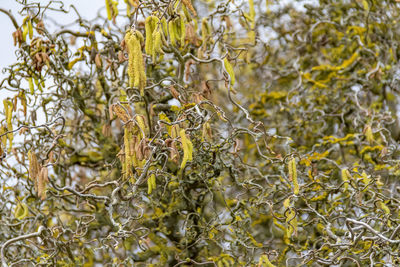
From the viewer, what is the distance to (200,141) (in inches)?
127

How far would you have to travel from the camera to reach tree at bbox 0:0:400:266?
9.59 ft

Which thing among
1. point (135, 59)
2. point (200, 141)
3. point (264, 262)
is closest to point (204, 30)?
point (200, 141)

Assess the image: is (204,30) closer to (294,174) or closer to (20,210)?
(294,174)

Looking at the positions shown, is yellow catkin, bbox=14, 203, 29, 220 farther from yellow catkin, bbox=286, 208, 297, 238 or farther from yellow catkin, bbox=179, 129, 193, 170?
yellow catkin, bbox=286, 208, 297, 238

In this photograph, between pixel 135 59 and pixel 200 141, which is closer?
pixel 135 59

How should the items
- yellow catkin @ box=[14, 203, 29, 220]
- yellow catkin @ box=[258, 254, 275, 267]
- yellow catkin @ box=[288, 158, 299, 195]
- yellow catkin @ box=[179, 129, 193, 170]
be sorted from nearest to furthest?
yellow catkin @ box=[179, 129, 193, 170], yellow catkin @ box=[288, 158, 299, 195], yellow catkin @ box=[258, 254, 275, 267], yellow catkin @ box=[14, 203, 29, 220]

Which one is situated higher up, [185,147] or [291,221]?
[185,147]

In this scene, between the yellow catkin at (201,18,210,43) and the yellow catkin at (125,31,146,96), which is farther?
the yellow catkin at (201,18,210,43)

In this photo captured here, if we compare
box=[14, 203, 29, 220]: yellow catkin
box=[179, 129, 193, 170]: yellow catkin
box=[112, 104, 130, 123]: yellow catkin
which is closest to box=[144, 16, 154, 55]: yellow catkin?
box=[112, 104, 130, 123]: yellow catkin

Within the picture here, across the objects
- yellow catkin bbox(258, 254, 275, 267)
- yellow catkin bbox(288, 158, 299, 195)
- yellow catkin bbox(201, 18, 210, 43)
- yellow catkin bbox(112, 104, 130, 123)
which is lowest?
yellow catkin bbox(258, 254, 275, 267)

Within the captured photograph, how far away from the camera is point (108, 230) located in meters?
4.17

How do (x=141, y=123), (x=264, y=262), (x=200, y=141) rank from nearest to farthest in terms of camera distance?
1. (x=141, y=123)
2. (x=264, y=262)
3. (x=200, y=141)

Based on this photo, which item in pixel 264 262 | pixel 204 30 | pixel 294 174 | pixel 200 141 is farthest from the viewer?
pixel 204 30

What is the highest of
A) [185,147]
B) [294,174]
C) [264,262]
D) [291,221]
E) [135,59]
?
[135,59]
